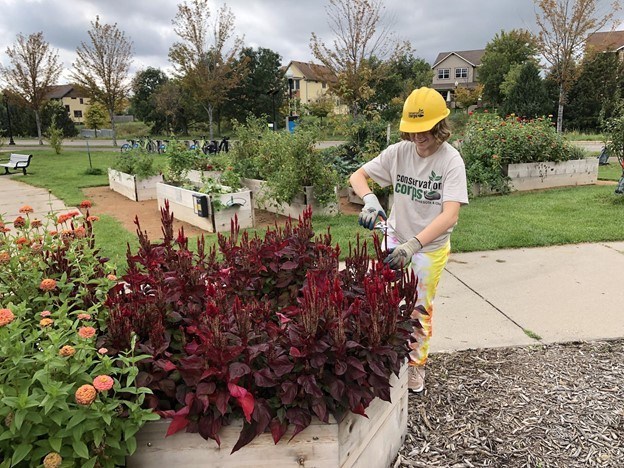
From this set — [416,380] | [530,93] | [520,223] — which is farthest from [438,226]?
[530,93]

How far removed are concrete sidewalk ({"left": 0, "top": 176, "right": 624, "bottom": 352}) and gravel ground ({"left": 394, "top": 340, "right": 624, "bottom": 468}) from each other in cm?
23

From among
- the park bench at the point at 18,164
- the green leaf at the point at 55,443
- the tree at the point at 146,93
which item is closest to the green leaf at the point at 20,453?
the green leaf at the point at 55,443

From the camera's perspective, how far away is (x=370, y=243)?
5.69 meters

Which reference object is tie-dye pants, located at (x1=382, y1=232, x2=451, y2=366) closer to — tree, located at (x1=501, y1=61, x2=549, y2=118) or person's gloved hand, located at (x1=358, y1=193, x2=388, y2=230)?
person's gloved hand, located at (x1=358, y1=193, x2=388, y2=230)

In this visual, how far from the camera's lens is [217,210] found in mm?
7102

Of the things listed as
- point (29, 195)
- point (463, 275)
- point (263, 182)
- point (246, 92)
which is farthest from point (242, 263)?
point (246, 92)

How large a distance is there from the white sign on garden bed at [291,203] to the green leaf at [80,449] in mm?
5894

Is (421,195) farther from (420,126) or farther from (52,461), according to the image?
(52,461)

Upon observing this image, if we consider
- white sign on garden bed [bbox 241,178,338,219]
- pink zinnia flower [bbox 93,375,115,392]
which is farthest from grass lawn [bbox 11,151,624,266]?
pink zinnia flower [bbox 93,375,115,392]

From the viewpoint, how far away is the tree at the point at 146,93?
1698 inches

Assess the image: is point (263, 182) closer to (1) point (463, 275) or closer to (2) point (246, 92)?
(1) point (463, 275)

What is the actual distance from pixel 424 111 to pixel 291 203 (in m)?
5.55

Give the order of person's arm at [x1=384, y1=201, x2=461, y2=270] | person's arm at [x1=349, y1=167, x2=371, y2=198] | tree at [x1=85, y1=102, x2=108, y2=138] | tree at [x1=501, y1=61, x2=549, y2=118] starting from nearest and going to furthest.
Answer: person's arm at [x1=384, y1=201, x2=461, y2=270], person's arm at [x1=349, y1=167, x2=371, y2=198], tree at [x1=501, y1=61, x2=549, y2=118], tree at [x1=85, y1=102, x2=108, y2=138]

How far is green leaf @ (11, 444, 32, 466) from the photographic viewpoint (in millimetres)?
1376
